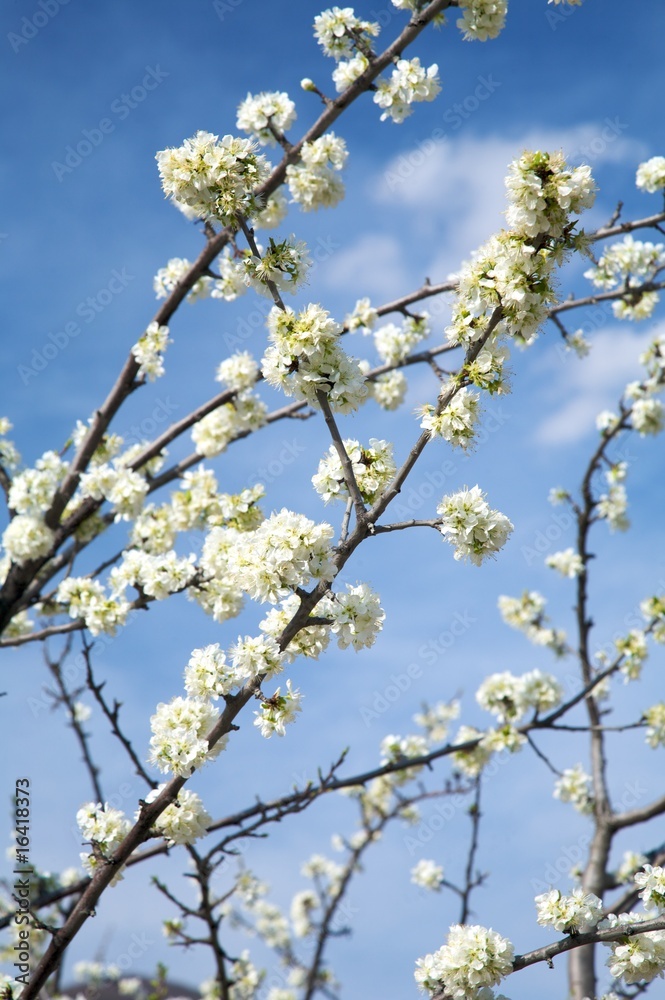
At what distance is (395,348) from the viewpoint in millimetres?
6336

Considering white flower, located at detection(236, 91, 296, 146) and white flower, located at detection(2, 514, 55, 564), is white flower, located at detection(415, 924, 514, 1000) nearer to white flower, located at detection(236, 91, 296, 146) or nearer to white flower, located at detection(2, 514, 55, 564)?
white flower, located at detection(2, 514, 55, 564)

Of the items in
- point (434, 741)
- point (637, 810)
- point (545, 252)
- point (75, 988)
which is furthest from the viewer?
point (75, 988)

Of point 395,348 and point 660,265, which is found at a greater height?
point 660,265

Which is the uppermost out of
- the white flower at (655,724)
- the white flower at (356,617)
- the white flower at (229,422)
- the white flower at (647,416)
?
the white flower at (647,416)

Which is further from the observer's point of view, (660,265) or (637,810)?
(637,810)

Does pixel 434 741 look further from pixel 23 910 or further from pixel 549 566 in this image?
pixel 23 910

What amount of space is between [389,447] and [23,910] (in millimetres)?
2742

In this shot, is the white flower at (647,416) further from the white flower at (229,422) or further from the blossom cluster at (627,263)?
the white flower at (229,422)

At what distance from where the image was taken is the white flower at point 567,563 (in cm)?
805

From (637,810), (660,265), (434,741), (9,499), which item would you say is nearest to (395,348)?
(660,265)

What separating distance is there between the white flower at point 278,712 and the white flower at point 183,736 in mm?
208

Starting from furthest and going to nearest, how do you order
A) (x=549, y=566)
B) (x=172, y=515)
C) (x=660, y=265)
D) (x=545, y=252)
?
(x=549, y=566)
(x=660, y=265)
(x=172, y=515)
(x=545, y=252)

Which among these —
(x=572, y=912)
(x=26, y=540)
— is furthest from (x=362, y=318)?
(x=572, y=912)

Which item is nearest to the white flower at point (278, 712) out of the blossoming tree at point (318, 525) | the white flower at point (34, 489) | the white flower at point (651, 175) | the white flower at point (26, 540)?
the blossoming tree at point (318, 525)
